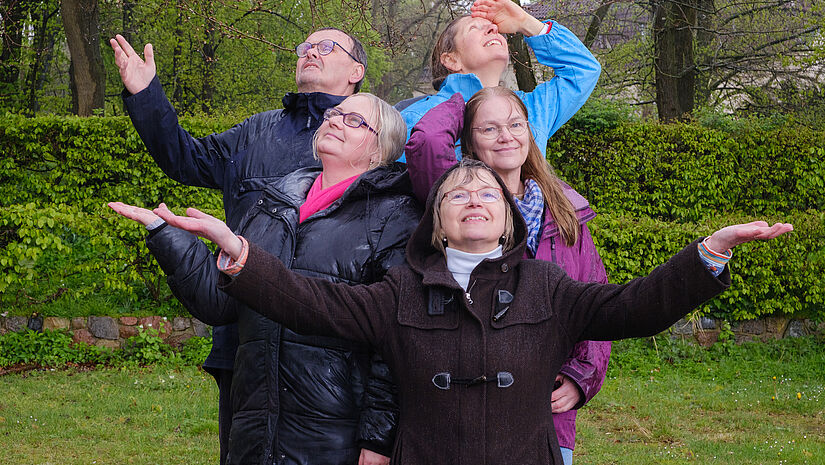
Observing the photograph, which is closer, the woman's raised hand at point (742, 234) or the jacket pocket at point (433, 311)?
the woman's raised hand at point (742, 234)

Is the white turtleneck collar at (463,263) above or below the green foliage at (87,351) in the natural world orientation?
above

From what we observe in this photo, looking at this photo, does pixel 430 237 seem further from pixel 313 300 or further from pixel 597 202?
pixel 597 202

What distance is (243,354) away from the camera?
2594mm

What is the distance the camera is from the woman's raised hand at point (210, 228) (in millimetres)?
2111

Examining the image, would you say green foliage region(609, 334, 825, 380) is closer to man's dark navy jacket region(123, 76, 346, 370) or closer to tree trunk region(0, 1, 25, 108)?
man's dark navy jacket region(123, 76, 346, 370)

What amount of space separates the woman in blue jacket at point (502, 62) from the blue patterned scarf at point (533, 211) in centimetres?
45

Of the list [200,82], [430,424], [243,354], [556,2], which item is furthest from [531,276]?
[200,82]

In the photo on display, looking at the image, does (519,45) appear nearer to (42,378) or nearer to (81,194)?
(81,194)

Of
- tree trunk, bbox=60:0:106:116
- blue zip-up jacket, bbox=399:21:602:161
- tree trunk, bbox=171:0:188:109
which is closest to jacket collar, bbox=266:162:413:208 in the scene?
blue zip-up jacket, bbox=399:21:602:161

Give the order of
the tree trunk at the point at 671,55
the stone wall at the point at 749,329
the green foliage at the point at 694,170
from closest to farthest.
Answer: the stone wall at the point at 749,329 → the green foliage at the point at 694,170 → the tree trunk at the point at 671,55

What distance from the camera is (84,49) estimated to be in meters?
12.2

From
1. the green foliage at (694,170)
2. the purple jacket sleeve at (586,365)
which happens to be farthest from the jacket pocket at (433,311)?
the green foliage at (694,170)

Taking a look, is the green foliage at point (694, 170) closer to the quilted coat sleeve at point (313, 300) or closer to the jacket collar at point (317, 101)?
the jacket collar at point (317, 101)

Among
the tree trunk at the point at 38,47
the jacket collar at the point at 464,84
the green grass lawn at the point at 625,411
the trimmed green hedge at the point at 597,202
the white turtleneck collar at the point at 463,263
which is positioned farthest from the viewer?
the tree trunk at the point at 38,47
